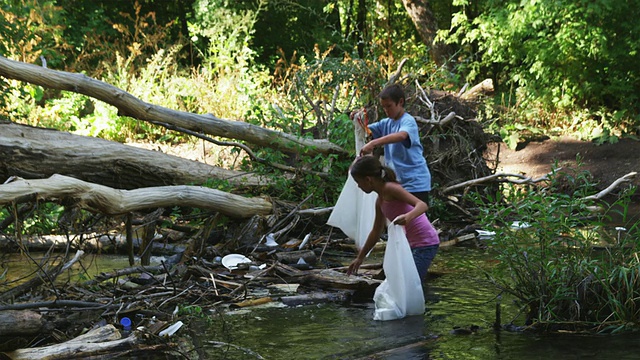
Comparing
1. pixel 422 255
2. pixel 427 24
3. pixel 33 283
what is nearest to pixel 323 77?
pixel 422 255

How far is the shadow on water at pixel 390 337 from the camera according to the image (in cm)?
470

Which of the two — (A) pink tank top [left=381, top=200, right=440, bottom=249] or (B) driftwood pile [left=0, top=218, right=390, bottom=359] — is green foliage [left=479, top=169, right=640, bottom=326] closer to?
(A) pink tank top [left=381, top=200, right=440, bottom=249]

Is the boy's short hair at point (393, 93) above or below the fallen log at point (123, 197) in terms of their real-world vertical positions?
above

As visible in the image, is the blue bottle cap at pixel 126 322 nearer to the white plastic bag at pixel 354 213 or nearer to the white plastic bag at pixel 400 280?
the white plastic bag at pixel 400 280

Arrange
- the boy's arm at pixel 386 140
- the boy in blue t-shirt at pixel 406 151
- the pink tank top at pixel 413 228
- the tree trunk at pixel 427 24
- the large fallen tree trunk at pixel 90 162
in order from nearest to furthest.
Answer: the pink tank top at pixel 413 228
the boy's arm at pixel 386 140
the boy in blue t-shirt at pixel 406 151
the large fallen tree trunk at pixel 90 162
the tree trunk at pixel 427 24

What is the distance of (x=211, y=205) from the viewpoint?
7672 millimetres

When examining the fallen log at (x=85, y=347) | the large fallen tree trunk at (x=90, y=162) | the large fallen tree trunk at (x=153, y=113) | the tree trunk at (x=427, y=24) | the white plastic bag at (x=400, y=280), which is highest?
the tree trunk at (x=427, y=24)

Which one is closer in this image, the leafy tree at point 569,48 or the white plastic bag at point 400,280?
the white plastic bag at point 400,280

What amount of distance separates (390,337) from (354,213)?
220cm

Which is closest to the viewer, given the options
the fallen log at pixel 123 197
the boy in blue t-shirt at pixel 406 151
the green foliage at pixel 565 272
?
the green foliage at pixel 565 272

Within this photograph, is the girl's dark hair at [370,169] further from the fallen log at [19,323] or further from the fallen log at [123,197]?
the fallen log at [19,323]

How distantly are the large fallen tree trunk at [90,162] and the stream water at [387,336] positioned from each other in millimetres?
3302

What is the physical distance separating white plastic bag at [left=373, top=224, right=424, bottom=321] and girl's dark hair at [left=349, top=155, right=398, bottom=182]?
0.41m

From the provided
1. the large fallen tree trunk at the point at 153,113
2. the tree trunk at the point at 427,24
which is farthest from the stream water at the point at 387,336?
the tree trunk at the point at 427,24
